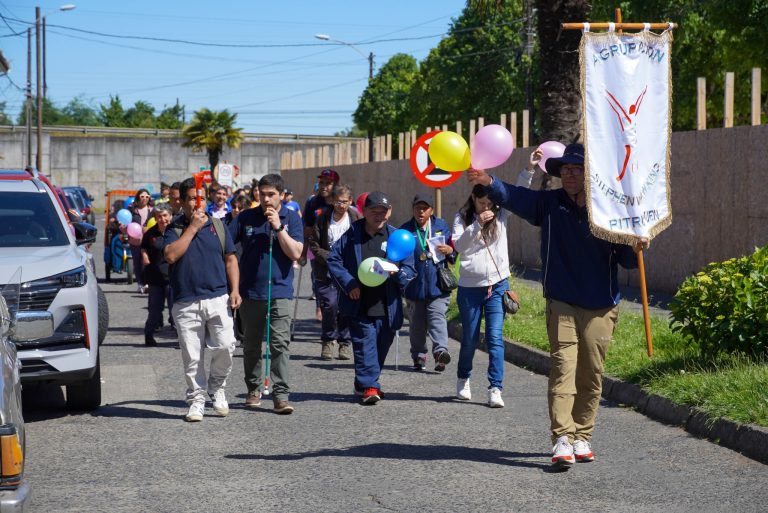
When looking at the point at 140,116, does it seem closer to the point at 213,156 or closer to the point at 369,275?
the point at 213,156

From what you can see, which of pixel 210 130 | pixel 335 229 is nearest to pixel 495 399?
pixel 335 229

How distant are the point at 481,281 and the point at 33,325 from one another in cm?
365

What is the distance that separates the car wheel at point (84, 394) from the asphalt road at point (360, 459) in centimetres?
14

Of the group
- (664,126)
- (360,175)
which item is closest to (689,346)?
(664,126)

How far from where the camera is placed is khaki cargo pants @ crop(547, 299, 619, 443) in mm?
7223

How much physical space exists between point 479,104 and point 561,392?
46479 millimetres

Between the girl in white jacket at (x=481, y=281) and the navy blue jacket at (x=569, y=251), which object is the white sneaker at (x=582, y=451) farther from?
the girl in white jacket at (x=481, y=281)

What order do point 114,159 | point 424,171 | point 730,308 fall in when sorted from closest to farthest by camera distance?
point 730,308 → point 424,171 → point 114,159

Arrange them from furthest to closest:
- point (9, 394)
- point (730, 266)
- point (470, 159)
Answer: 1. point (730, 266)
2. point (470, 159)
3. point (9, 394)

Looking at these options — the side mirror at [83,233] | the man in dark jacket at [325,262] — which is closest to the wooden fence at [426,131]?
the man in dark jacket at [325,262]

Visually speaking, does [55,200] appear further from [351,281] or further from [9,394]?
[9,394]

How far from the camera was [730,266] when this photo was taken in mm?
9508

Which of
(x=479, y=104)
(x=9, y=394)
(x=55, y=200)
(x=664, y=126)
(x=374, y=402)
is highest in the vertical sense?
(x=479, y=104)

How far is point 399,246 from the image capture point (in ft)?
31.8
